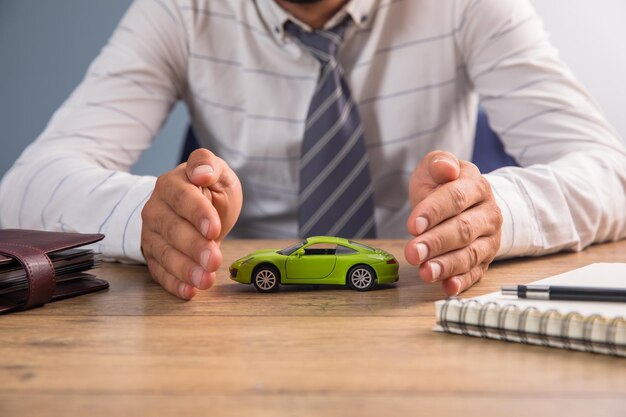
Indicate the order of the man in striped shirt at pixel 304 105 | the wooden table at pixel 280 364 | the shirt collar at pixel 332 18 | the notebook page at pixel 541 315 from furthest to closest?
the shirt collar at pixel 332 18, the man in striped shirt at pixel 304 105, the notebook page at pixel 541 315, the wooden table at pixel 280 364

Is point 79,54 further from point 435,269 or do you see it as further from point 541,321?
point 541,321

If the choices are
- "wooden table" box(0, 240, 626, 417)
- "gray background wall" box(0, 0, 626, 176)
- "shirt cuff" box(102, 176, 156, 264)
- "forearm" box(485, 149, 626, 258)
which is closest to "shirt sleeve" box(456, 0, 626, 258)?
"forearm" box(485, 149, 626, 258)

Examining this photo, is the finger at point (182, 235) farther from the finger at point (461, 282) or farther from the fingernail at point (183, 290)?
the finger at point (461, 282)

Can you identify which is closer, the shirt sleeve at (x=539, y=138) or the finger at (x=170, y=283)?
the finger at (x=170, y=283)

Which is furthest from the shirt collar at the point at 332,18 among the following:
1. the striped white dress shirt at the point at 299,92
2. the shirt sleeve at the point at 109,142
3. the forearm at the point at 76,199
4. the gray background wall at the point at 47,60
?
the gray background wall at the point at 47,60

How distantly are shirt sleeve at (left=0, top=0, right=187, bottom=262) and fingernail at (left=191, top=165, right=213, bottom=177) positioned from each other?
0.86ft

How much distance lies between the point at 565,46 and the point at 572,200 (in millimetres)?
1697

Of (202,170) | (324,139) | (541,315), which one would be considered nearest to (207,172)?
(202,170)

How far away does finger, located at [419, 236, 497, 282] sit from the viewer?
0.88m

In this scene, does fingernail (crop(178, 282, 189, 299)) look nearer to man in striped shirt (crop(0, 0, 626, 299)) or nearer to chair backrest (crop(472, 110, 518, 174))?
man in striped shirt (crop(0, 0, 626, 299))

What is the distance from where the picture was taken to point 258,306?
871 mm

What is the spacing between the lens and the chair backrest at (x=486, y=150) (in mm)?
1834

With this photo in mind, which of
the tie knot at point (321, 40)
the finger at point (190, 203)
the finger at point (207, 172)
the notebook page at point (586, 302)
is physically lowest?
the notebook page at point (586, 302)

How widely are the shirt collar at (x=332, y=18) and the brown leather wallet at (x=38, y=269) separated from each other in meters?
0.89
